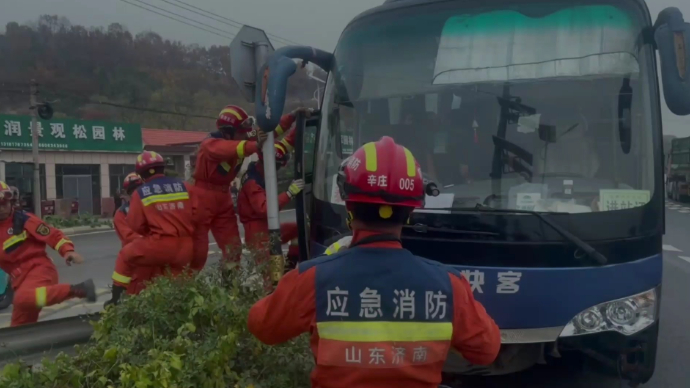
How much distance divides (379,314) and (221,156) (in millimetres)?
3928

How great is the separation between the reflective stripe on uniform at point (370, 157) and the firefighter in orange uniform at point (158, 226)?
361cm

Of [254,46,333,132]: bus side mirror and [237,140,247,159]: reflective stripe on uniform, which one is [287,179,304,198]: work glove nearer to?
[237,140,247,159]: reflective stripe on uniform

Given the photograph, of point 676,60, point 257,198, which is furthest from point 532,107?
point 257,198

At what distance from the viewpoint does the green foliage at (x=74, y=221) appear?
2659 cm

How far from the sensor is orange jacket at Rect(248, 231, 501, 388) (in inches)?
84.4

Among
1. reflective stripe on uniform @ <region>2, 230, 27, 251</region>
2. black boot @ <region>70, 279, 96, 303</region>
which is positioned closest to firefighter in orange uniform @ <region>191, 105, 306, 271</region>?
black boot @ <region>70, 279, 96, 303</region>

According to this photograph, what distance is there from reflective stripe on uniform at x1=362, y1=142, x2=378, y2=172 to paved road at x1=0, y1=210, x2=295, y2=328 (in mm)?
2249

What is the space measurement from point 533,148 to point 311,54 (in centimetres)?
181

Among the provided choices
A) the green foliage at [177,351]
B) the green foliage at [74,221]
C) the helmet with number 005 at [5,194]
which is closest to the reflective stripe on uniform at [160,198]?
the helmet with number 005 at [5,194]

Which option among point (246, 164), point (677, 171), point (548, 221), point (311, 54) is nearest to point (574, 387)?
point (548, 221)

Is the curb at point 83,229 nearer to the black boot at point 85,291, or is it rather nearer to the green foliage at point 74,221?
the green foliage at point 74,221

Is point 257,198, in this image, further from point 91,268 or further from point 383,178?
point 91,268

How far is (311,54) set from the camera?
5082 millimetres

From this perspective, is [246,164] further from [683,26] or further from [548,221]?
[683,26]
